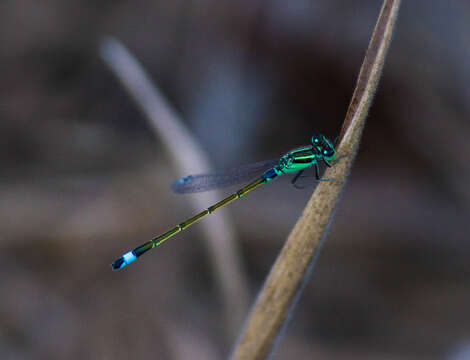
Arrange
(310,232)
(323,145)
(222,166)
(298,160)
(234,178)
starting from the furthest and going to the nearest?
(222,166) < (234,178) < (298,160) < (323,145) < (310,232)

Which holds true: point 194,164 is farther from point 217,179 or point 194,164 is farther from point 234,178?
point 234,178

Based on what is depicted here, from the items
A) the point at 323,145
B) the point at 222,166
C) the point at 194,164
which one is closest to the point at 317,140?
the point at 323,145

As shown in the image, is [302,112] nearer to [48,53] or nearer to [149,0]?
[149,0]

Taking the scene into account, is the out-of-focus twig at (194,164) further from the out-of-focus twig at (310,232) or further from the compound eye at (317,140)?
the out-of-focus twig at (310,232)

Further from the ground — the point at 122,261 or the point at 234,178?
the point at 234,178

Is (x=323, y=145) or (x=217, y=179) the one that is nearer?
(x=323, y=145)

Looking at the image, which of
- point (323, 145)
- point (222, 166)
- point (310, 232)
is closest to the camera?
point (310, 232)

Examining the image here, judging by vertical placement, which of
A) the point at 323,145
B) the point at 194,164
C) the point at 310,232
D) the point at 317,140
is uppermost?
the point at 194,164
